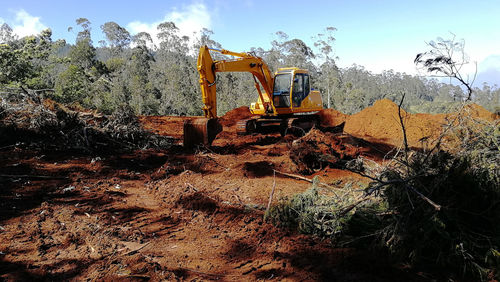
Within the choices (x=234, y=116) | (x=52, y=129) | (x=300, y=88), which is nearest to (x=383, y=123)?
(x=300, y=88)

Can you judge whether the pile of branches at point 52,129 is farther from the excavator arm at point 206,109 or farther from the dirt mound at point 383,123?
Answer: the dirt mound at point 383,123

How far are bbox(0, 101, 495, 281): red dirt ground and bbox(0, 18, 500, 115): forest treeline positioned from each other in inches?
101

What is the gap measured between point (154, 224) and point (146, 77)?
34.3 meters

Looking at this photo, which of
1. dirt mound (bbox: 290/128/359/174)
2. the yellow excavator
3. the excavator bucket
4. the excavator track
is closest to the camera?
dirt mound (bbox: 290/128/359/174)

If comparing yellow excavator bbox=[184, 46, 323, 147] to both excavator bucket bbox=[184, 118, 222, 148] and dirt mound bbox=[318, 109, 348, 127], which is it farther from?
dirt mound bbox=[318, 109, 348, 127]

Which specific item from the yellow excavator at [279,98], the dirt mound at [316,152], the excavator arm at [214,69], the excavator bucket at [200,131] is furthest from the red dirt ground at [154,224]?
the yellow excavator at [279,98]

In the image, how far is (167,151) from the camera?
822cm

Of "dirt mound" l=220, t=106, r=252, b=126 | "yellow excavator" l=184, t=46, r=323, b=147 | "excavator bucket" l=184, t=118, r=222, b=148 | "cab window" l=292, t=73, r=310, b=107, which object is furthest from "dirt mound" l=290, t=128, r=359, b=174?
"dirt mound" l=220, t=106, r=252, b=126

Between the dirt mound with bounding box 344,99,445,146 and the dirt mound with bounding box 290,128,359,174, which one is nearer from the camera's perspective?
the dirt mound with bounding box 290,128,359,174

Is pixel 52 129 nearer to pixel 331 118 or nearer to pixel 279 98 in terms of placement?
pixel 279 98

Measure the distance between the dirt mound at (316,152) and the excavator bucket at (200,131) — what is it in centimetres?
230

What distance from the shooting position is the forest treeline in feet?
51.9

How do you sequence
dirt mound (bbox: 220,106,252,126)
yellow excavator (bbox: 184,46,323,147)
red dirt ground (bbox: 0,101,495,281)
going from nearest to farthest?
red dirt ground (bbox: 0,101,495,281) → yellow excavator (bbox: 184,46,323,147) → dirt mound (bbox: 220,106,252,126)

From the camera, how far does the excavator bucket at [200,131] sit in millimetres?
8148
